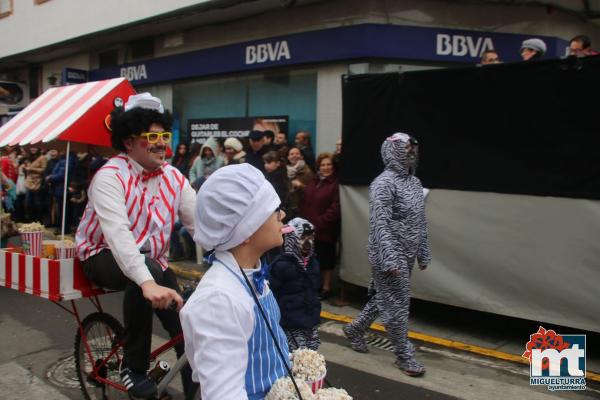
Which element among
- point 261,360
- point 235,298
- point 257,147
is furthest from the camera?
point 257,147

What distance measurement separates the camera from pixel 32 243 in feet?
12.5

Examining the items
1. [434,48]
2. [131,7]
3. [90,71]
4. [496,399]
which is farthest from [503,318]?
[90,71]

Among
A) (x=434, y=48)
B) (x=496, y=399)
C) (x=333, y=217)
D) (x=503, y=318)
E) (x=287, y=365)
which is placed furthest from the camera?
(x=434, y=48)

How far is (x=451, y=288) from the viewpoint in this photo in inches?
231

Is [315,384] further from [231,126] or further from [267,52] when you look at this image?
[231,126]

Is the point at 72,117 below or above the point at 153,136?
above

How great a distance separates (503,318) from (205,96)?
8512mm

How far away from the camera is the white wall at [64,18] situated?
41.9 feet

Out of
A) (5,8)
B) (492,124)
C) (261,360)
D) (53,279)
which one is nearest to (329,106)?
(492,124)

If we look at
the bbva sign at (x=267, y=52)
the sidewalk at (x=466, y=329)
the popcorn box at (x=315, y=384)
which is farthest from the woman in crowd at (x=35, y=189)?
the popcorn box at (x=315, y=384)

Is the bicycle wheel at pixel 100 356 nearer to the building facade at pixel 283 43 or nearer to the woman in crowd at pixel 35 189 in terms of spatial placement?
the building facade at pixel 283 43

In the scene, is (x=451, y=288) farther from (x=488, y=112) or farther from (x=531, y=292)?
(x=488, y=112)

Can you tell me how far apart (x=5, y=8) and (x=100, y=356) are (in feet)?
61.1

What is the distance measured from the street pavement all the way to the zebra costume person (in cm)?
29
